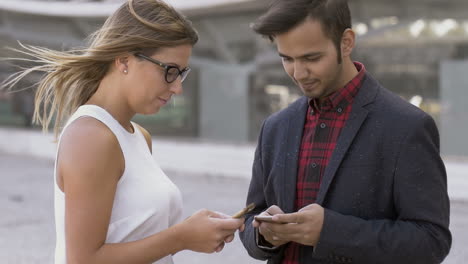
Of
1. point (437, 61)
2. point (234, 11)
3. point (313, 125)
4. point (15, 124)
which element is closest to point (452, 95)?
point (437, 61)

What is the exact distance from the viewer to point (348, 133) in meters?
Answer: 2.04

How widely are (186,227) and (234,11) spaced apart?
966 centimetres

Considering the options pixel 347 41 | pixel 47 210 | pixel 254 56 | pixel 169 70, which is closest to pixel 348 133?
pixel 347 41

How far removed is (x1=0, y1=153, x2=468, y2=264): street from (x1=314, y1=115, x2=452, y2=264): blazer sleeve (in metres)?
3.35

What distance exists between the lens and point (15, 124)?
1590cm

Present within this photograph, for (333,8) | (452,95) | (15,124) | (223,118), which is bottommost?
(15,124)

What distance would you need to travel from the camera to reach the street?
222 inches

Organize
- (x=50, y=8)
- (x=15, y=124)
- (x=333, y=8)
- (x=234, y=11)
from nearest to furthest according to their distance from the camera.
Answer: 1. (x=333, y=8)
2. (x=234, y=11)
3. (x=50, y=8)
4. (x=15, y=124)

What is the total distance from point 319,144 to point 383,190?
282mm

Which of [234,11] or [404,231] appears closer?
[404,231]

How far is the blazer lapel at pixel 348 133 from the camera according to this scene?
201 cm

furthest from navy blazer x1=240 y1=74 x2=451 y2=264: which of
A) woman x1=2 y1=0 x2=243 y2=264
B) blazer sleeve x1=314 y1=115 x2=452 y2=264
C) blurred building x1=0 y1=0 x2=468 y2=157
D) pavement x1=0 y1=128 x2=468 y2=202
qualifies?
pavement x1=0 y1=128 x2=468 y2=202

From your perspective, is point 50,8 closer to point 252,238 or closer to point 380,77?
point 380,77

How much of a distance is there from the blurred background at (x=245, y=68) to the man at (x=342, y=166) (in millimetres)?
3476
